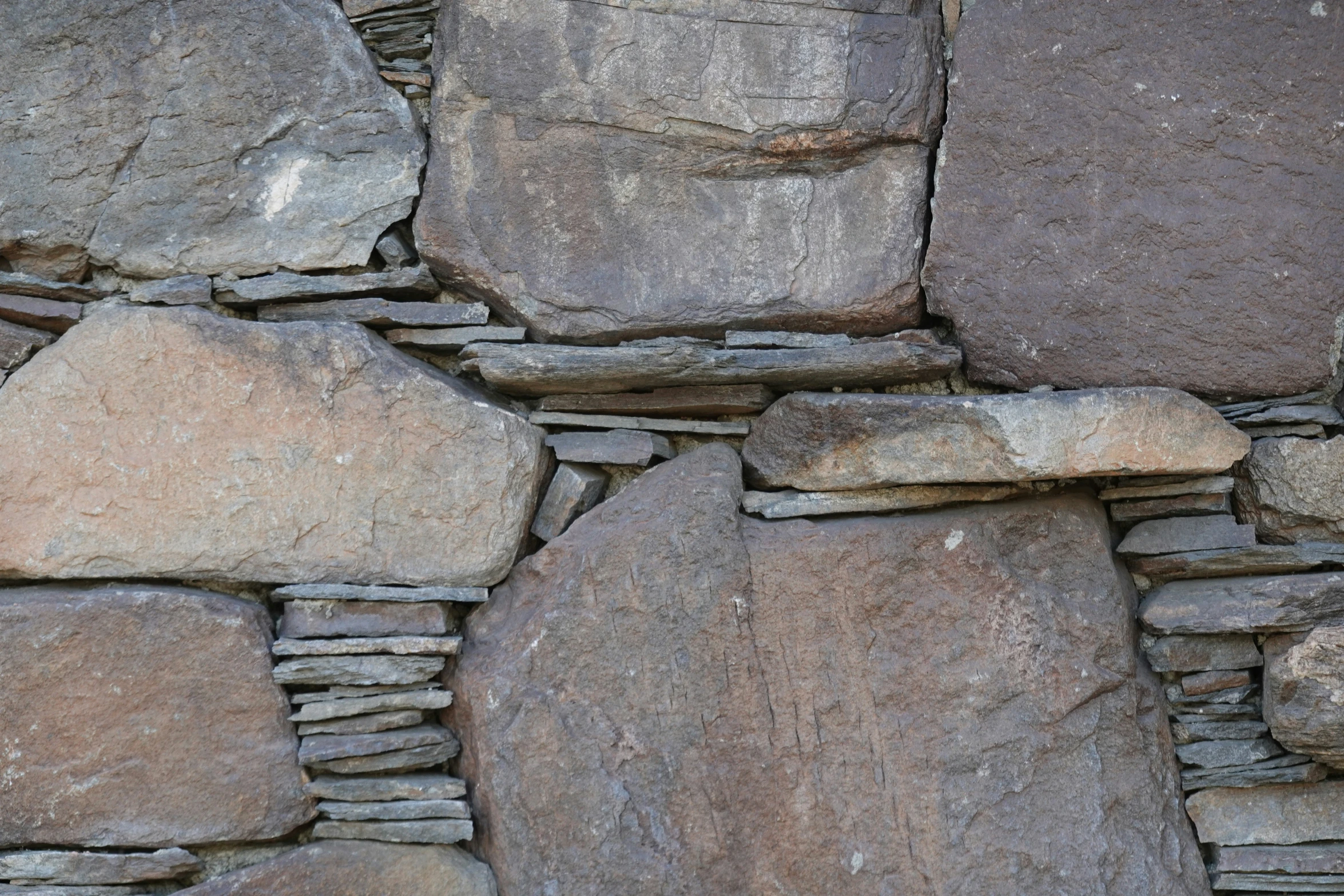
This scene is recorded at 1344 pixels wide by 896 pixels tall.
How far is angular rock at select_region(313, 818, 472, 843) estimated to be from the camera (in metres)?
2.02

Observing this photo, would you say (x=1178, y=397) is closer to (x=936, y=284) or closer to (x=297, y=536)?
(x=936, y=284)

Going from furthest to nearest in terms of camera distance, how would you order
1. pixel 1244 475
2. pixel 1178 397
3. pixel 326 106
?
pixel 326 106, pixel 1244 475, pixel 1178 397

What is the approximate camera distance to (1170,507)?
214cm

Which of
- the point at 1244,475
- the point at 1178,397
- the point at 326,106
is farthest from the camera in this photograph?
the point at 326,106

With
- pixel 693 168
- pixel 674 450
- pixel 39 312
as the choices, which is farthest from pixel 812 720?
pixel 39 312

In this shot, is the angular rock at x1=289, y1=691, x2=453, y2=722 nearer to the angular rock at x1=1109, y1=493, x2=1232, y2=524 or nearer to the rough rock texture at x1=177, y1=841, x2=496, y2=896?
the rough rock texture at x1=177, y1=841, x2=496, y2=896

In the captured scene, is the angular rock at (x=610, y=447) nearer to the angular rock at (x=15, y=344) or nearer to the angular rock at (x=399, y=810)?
the angular rock at (x=399, y=810)

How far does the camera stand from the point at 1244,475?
213cm

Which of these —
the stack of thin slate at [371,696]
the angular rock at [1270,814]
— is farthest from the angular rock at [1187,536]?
the stack of thin slate at [371,696]

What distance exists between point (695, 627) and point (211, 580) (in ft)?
3.06

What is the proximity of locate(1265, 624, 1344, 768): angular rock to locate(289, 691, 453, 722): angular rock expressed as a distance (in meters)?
1.54

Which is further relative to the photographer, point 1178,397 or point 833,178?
point 833,178

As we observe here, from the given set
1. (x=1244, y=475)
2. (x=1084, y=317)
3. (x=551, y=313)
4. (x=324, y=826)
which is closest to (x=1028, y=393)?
(x=1084, y=317)

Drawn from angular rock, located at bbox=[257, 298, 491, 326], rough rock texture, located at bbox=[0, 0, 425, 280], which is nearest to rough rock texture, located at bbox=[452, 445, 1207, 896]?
angular rock, located at bbox=[257, 298, 491, 326]
